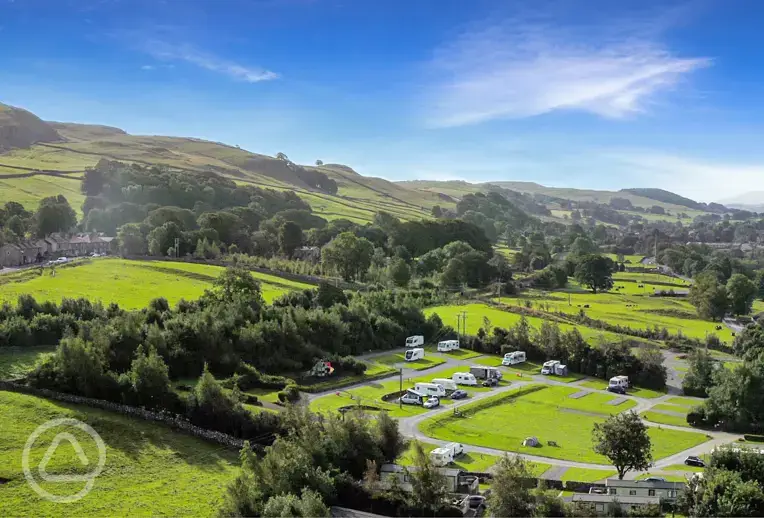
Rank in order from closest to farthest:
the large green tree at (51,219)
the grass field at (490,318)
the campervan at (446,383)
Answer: the campervan at (446,383) → the grass field at (490,318) → the large green tree at (51,219)

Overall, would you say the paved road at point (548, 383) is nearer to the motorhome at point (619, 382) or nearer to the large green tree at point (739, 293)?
the motorhome at point (619, 382)

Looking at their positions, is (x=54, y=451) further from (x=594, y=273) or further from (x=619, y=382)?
(x=594, y=273)

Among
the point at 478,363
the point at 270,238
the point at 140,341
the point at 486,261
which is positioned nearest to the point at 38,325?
the point at 140,341

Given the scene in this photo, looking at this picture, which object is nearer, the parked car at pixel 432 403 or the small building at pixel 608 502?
the small building at pixel 608 502

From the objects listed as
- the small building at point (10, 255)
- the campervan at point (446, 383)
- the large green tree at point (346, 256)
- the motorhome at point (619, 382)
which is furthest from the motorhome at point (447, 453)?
the small building at point (10, 255)

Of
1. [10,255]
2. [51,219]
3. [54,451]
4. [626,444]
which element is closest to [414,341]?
[626,444]

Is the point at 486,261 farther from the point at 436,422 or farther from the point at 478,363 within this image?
the point at 436,422
